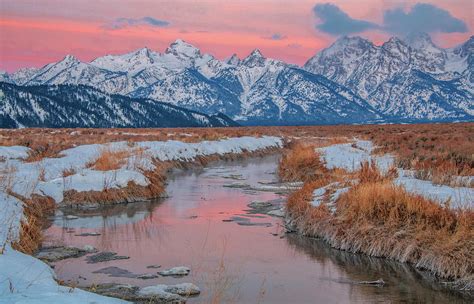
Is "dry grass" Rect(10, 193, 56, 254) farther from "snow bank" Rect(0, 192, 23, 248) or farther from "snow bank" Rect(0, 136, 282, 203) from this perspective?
"snow bank" Rect(0, 136, 282, 203)

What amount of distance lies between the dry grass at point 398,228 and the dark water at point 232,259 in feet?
1.21

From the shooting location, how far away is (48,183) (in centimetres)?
2139

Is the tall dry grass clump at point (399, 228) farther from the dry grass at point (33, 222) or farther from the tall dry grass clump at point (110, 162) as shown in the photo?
the tall dry grass clump at point (110, 162)

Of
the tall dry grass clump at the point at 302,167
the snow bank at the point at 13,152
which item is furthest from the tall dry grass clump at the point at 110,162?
the tall dry grass clump at the point at 302,167

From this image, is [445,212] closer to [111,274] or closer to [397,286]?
[397,286]

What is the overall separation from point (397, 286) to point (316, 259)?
261cm

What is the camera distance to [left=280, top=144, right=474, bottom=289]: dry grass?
12.4 m

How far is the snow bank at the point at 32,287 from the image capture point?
8.02 m

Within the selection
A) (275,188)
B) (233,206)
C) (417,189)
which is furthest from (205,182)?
(417,189)

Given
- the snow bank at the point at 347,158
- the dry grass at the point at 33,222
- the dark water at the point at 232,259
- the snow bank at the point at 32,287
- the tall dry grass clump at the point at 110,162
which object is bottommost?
the dark water at the point at 232,259

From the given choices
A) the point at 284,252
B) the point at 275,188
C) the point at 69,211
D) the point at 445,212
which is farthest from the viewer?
the point at 275,188

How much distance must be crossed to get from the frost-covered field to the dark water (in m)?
1.39

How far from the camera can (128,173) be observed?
77.7 feet

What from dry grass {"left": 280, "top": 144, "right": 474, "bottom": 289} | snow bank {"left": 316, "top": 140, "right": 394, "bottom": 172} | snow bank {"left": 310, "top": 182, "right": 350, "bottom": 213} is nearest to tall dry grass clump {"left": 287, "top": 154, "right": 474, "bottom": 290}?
dry grass {"left": 280, "top": 144, "right": 474, "bottom": 289}
